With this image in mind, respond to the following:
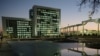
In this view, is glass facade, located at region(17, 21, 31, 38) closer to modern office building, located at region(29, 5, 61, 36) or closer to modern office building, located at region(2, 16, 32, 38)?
modern office building, located at region(2, 16, 32, 38)

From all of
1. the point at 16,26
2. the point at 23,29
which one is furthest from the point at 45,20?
the point at 16,26

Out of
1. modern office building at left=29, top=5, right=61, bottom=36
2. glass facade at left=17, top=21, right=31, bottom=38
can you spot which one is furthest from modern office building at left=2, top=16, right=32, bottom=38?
modern office building at left=29, top=5, right=61, bottom=36

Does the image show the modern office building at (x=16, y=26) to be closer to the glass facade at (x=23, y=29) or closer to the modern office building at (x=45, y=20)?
the glass facade at (x=23, y=29)

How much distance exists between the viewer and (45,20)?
12069cm

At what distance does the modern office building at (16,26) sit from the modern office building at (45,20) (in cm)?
805

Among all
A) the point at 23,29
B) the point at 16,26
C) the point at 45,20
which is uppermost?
the point at 45,20

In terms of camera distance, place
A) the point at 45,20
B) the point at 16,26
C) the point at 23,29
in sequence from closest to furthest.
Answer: the point at 45,20, the point at 16,26, the point at 23,29

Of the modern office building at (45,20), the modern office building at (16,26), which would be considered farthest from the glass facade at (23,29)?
the modern office building at (45,20)

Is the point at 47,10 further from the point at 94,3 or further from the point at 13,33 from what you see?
the point at 94,3

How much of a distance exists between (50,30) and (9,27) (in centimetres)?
2383

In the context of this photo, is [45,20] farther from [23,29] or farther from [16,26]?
[16,26]

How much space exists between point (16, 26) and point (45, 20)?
17.9 meters

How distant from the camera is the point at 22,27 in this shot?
126750 millimetres

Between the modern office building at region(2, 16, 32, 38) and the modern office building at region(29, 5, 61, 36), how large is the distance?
8.05 metres
